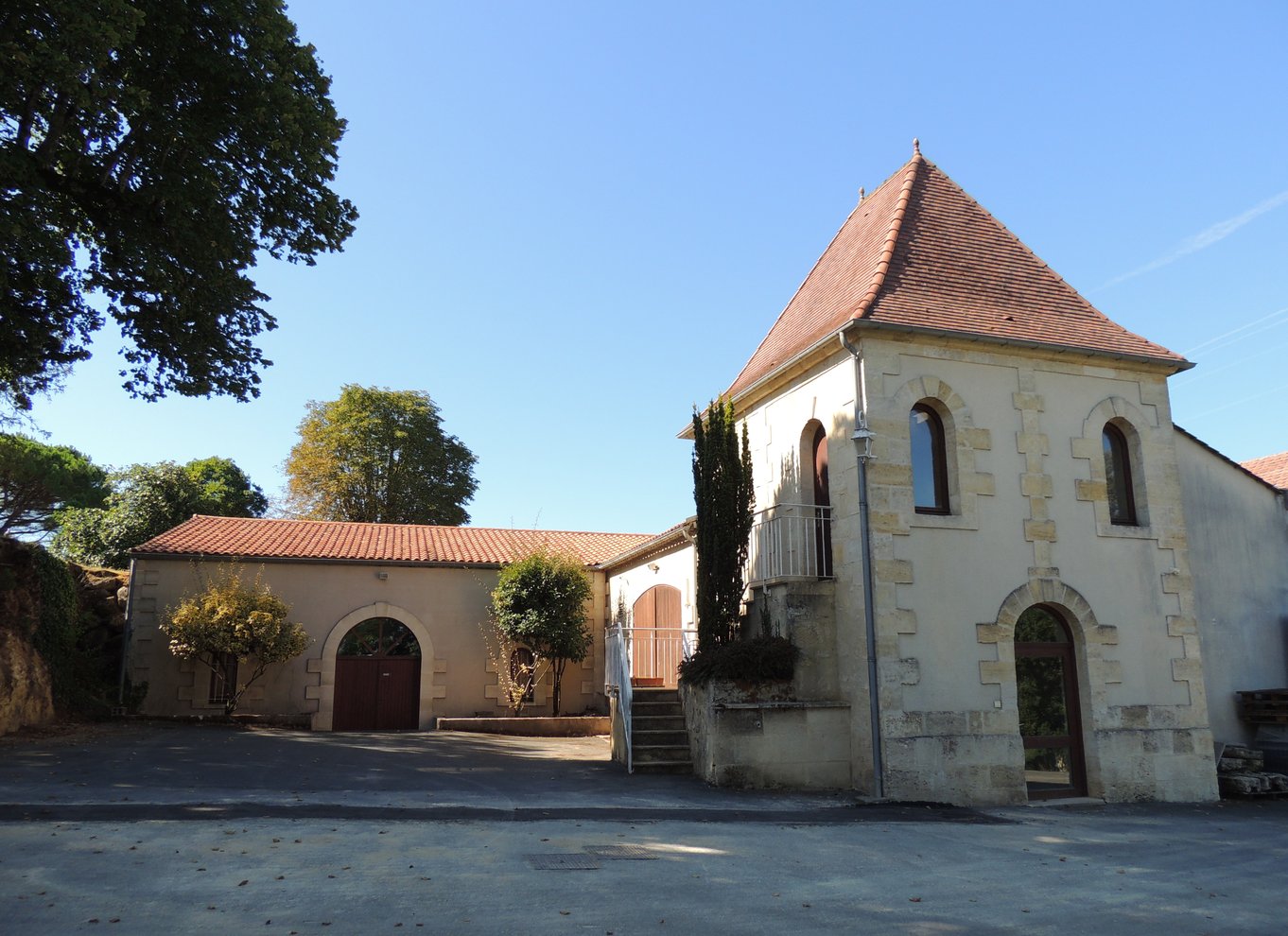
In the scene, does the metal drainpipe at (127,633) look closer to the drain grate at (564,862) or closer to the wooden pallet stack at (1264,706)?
the drain grate at (564,862)

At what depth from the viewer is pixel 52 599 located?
16.3 meters

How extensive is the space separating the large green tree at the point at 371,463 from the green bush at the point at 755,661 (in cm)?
2365

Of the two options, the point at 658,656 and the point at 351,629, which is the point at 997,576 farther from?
the point at 351,629

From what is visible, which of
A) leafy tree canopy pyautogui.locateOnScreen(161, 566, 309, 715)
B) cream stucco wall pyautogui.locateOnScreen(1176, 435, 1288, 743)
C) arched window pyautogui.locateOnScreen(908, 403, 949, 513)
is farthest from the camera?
leafy tree canopy pyautogui.locateOnScreen(161, 566, 309, 715)

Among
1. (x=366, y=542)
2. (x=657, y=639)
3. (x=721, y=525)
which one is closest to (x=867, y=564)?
(x=721, y=525)

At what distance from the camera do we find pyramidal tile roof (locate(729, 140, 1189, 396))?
452 inches

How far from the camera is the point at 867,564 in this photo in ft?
34.1

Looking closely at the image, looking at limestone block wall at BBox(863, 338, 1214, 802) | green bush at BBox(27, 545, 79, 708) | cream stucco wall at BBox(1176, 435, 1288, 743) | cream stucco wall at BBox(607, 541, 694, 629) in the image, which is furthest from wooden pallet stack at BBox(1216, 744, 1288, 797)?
green bush at BBox(27, 545, 79, 708)

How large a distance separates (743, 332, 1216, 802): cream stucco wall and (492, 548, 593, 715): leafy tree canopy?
8123 mm

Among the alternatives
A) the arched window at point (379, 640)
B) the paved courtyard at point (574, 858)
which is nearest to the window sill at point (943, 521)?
the paved courtyard at point (574, 858)

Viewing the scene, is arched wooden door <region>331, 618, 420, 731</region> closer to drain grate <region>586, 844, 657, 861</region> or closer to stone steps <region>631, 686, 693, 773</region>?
stone steps <region>631, 686, 693, 773</region>

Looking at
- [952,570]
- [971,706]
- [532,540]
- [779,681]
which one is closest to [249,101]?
[779,681]

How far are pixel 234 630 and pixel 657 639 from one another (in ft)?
25.9

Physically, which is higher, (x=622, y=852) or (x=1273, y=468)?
(x=1273, y=468)
